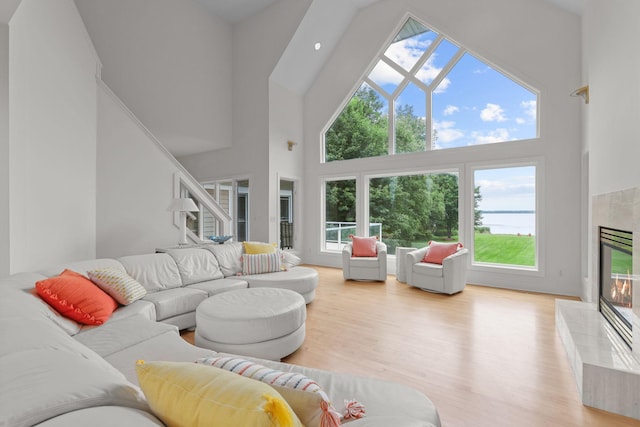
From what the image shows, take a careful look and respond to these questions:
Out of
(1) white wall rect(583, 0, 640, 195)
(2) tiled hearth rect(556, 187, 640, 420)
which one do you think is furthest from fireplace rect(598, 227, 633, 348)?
(1) white wall rect(583, 0, 640, 195)

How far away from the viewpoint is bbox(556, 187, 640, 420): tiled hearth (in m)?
1.78

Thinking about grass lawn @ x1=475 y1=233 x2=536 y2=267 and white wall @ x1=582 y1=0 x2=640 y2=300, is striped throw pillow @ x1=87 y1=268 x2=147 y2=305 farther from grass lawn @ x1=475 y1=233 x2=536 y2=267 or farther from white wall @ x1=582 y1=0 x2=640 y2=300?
grass lawn @ x1=475 y1=233 x2=536 y2=267

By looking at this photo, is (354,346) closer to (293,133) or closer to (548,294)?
(548,294)

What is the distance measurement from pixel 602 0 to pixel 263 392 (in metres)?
4.23

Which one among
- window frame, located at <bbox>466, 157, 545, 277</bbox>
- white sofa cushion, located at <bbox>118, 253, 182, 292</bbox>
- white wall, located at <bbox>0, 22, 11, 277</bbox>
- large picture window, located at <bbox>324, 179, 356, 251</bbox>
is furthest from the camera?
large picture window, located at <bbox>324, 179, 356, 251</bbox>

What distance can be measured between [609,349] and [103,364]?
3021 mm

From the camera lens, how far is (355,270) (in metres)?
5.20

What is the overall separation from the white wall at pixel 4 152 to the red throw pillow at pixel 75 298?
0.81 meters

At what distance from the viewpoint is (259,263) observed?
3.96m

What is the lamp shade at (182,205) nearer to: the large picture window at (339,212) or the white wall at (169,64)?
the white wall at (169,64)

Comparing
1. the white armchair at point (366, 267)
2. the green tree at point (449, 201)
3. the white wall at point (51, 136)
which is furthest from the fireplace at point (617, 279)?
the white wall at point (51, 136)

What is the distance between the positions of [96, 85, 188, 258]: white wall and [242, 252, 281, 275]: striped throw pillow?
1.74 meters

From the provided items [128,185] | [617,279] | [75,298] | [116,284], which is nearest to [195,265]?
[116,284]

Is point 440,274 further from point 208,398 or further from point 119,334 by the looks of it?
point 208,398
